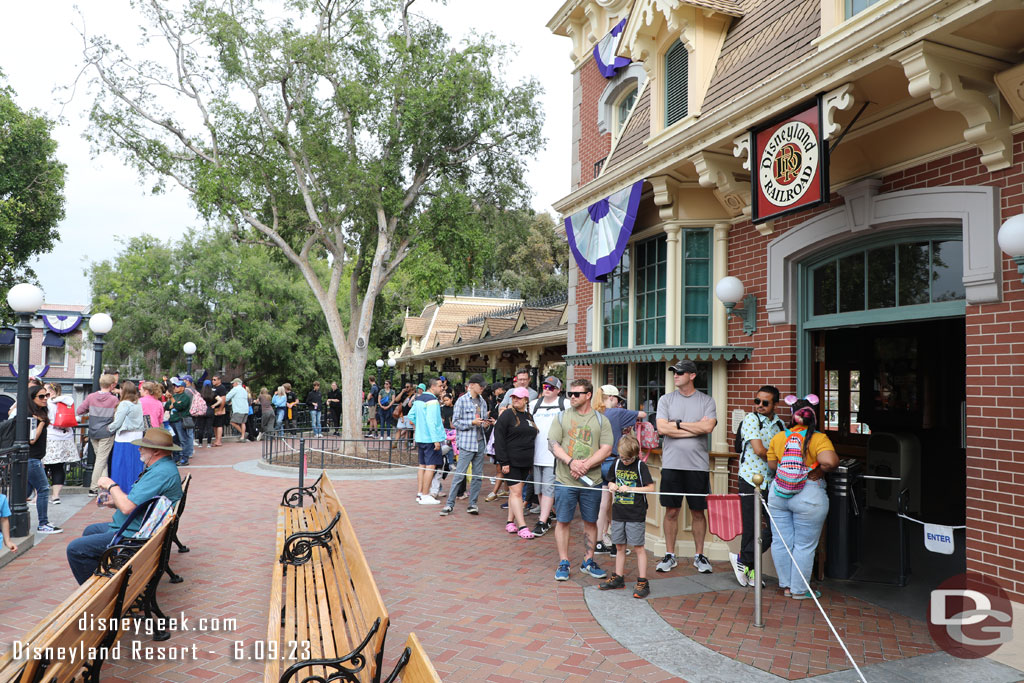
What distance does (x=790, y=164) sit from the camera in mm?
5535

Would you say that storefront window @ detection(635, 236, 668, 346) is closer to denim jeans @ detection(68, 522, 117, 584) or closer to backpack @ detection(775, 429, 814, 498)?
backpack @ detection(775, 429, 814, 498)

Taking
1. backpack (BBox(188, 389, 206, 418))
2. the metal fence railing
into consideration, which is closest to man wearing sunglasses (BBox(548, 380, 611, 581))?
the metal fence railing

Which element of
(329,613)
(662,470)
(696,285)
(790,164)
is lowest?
(329,613)

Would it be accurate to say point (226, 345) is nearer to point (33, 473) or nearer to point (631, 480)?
point (33, 473)

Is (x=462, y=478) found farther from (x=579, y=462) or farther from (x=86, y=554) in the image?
(x=86, y=554)

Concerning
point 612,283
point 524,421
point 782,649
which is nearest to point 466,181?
point 612,283

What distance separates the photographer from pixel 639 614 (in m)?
5.31

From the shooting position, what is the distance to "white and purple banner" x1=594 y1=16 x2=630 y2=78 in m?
10.6

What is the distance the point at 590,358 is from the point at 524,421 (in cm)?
162

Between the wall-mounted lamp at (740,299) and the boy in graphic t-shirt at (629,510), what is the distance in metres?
2.10

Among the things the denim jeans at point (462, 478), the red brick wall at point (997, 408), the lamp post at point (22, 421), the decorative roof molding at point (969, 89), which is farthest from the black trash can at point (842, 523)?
the lamp post at point (22, 421)

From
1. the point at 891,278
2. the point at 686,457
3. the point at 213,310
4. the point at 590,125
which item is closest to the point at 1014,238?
the point at 891,278

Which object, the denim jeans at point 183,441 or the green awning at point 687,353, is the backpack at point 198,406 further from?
the green awning at point 687,353

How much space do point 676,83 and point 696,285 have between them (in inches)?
98.1
